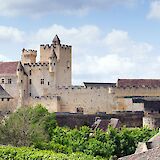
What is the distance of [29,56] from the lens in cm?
8481

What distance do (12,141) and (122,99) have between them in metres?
27.8

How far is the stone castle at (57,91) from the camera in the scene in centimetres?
8025

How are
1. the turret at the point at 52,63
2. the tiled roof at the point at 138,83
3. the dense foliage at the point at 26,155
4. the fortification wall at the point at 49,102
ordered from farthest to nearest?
the tiled roof at the point at 138,83 < the turret at the point at 52,63 < the fortification wall at the point at 49,102 < the dense foliage at the point at 26,155

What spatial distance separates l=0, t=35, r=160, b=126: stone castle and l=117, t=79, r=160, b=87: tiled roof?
0.18 m

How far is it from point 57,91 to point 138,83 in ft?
39.6

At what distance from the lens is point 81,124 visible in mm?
74000

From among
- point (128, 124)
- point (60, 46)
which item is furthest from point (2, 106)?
point (128, 124)

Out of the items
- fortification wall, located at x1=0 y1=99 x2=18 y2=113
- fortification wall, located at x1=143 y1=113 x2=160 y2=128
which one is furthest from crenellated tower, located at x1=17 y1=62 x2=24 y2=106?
fortification wall, located at x1=143 y1=113 x2=160 y2=128

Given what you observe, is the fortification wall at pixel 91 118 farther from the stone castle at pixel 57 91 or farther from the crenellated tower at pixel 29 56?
the crenellated tower at pixel 29 56

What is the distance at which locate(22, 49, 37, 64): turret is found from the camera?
84.5 m

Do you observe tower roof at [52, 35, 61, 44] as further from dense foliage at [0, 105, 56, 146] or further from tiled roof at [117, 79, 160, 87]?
dense foliage at [0, 105, 56, 146]

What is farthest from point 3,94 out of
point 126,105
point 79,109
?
point 126,105

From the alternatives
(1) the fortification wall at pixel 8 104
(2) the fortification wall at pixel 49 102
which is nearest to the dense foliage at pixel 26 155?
(2) the fortification wall at pixel 49 102

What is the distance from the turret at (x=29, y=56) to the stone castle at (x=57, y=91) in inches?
74.6
